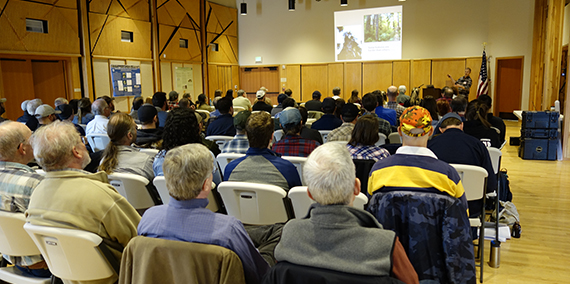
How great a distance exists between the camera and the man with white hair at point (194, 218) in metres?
1.66

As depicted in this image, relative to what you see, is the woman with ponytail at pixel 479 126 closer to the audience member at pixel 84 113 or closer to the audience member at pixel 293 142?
the audience member at pixel 293 142

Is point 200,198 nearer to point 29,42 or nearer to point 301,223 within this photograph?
point 301,223

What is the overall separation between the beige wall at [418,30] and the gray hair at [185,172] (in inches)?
556

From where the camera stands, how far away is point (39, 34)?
9625 mm

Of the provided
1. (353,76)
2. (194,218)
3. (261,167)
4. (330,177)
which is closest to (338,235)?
(330,177)

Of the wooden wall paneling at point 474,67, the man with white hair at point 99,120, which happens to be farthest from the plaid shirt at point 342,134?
the wooden wall paneling at point 474,67

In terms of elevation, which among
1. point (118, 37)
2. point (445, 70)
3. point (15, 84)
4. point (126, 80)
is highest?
point (118, 37)

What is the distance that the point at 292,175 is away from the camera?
2.85 meters

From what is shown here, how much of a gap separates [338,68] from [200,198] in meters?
14.9

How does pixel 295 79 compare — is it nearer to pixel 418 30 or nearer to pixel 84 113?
pixel 418 30

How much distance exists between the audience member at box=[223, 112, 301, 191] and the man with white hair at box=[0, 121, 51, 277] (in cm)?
124

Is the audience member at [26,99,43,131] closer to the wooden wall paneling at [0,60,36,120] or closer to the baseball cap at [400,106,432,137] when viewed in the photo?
the wooden wall paneling at [0,60,36,120]

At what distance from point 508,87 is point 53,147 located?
1547 cm

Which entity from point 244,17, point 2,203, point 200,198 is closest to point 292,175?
point 200,198
